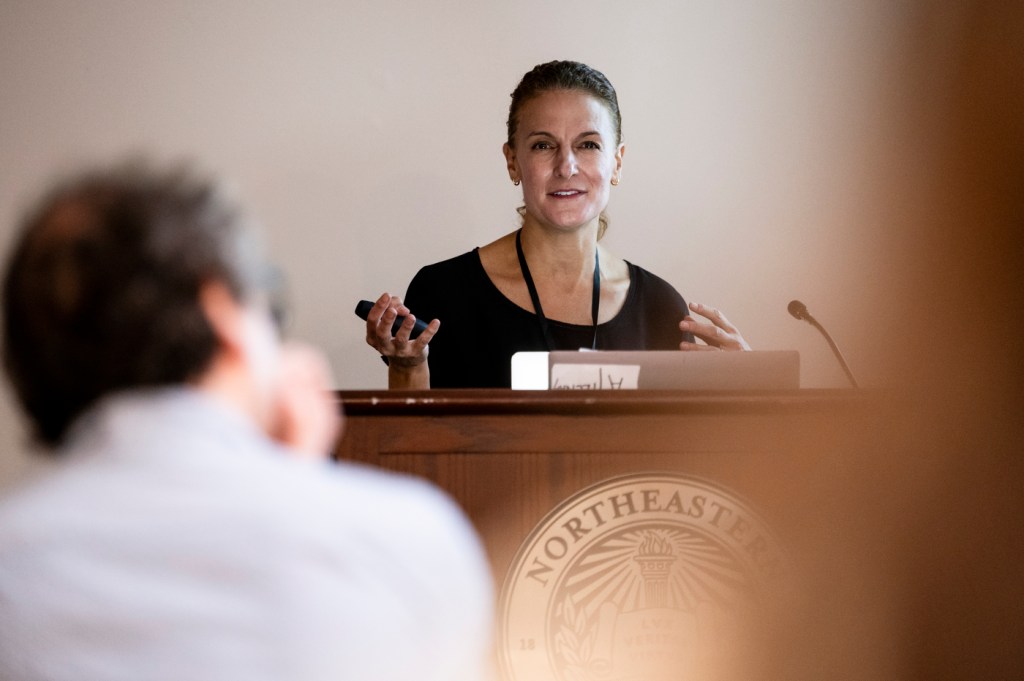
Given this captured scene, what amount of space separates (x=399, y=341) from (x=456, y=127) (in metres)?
1.17

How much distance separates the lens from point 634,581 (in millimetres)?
1307

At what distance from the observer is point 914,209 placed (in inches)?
Answer: 112

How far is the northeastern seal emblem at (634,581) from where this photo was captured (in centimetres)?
129

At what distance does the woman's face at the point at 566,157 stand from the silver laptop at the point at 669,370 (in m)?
0.84

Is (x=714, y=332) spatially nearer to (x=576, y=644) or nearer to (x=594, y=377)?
(x=594, y=377)

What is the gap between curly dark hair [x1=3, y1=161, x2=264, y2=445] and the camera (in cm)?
48

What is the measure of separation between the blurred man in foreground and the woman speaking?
5.21 feet

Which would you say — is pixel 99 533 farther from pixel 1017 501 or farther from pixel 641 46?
pixel 641 46

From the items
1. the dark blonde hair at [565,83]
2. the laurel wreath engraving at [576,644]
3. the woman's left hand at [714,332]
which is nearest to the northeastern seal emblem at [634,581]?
the laurel wreath engraving at [576,644]

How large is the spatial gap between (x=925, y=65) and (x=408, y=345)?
1.89 m

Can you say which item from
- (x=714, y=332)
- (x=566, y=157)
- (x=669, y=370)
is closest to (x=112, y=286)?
(x=669, y=370)

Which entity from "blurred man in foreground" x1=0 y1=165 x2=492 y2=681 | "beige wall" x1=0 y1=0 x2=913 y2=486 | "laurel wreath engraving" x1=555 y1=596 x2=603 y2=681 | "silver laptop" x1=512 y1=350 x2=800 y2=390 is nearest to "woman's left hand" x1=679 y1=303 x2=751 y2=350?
"silver laptop" x1=512 y1=350 x2=800 y2=390

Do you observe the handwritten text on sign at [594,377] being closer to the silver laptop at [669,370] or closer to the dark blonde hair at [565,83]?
the silver laptop at [669,370]

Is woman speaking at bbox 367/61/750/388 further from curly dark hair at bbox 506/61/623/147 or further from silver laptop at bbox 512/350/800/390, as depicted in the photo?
silver laptop at bbox 512/350/800/390
